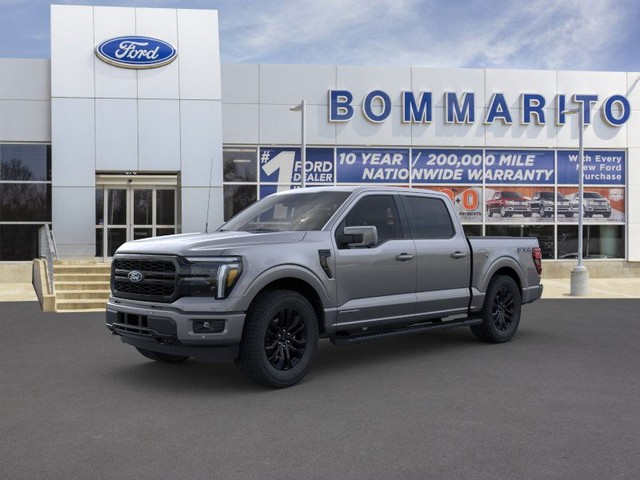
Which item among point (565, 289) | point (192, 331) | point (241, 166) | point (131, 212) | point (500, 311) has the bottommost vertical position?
point (565, 289)

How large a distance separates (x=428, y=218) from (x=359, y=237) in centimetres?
176

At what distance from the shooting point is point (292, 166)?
2169 centimetres

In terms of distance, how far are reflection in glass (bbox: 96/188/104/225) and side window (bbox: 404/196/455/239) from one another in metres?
14.9

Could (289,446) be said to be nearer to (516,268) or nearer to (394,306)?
(394,306)

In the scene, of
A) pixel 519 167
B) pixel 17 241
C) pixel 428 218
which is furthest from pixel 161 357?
pixel 519 167

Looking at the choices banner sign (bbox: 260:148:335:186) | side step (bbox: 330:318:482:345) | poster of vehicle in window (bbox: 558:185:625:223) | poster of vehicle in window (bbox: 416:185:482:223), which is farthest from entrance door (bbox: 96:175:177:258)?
side step (bbox: 330:318:482:345)

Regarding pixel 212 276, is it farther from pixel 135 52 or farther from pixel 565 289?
pixel 135 52

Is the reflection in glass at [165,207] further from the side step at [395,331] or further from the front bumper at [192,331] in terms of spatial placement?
the front bumper at [192,331]

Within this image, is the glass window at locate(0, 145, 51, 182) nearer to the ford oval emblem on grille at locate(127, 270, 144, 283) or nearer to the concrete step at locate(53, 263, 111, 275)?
the concrete step at locate(53, 263, 111, 275)

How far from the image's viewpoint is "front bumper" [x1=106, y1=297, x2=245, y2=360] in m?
6.33

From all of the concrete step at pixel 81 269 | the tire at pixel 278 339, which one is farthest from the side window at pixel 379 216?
the concrete step at pixel 81 269

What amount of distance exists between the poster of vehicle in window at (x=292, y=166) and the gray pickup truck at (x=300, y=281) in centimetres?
1279

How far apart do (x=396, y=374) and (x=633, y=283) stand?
53.3 feet

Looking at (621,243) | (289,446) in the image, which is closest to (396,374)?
(289,446)
